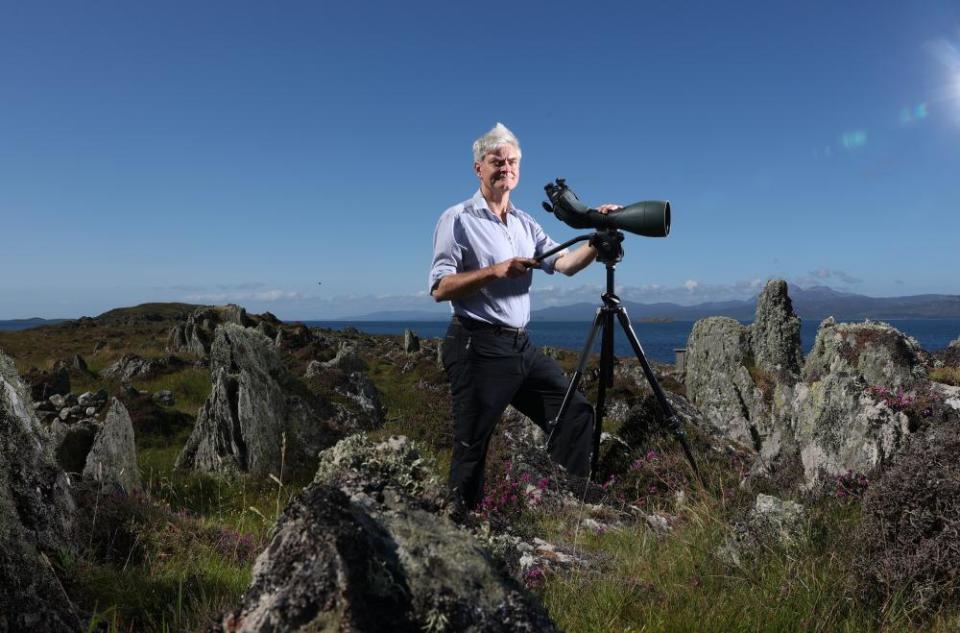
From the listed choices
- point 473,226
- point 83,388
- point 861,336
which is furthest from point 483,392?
point 83,388

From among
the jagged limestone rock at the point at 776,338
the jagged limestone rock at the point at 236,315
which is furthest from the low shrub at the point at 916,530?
the jagged limestone rock at the point at 236,315

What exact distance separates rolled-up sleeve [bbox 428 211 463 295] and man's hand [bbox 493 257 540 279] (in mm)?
600

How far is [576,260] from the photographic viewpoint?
5832 millimetres

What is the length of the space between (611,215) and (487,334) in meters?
1.47

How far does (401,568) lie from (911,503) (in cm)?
347

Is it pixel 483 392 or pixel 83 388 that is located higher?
pixel 483 392

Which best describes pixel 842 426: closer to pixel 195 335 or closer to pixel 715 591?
pixel 715 591

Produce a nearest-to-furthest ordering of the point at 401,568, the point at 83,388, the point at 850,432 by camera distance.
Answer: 1. the point at 401,568
2. the point at 850,432
3. the point at 83,388

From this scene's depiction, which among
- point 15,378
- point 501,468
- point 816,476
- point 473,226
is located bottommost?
point 501,468

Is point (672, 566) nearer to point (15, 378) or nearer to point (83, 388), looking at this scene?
point (15, 378)

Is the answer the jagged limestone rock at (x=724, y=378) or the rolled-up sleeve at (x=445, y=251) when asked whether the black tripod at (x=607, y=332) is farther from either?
the jagged limestone rock at (x=724, y=378)

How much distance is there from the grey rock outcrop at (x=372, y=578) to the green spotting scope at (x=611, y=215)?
133 inches

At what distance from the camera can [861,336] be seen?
13.4 metres

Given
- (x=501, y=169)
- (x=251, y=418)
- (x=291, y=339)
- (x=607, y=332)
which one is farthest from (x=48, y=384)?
(x=607, y=332)
